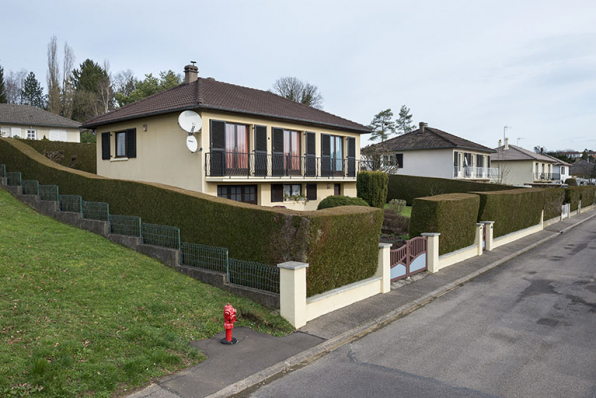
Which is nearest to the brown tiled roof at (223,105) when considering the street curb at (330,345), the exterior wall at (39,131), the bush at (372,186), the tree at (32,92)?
the bush at (372,186)

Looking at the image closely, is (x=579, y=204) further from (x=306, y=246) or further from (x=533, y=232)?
(x=306, y=246)

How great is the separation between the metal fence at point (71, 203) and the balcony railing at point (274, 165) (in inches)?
207

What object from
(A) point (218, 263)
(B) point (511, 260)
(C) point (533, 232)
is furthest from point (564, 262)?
(A) point (218, 263)

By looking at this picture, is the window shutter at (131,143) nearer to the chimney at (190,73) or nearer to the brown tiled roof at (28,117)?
the chimney at (190,73)

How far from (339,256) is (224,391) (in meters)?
5.22

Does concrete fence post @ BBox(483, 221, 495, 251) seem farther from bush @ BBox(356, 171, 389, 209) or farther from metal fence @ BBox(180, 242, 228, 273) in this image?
metal fence @ BBox(180, 242, 228, 273)

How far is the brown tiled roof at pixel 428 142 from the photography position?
42688 millimetres

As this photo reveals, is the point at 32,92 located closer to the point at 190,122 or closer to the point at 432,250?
the point at 190,122

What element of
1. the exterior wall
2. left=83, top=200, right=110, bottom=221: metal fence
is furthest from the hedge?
the exterior wall

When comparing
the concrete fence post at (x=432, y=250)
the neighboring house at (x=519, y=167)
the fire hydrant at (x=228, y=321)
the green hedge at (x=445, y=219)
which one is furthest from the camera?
the neighboring house at (x=519, y=167)

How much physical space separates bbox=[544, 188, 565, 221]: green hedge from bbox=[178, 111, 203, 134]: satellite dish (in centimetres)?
2322

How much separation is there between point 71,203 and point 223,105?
24.5ft

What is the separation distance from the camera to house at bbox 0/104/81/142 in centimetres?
4003

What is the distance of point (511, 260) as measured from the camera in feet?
60.5
